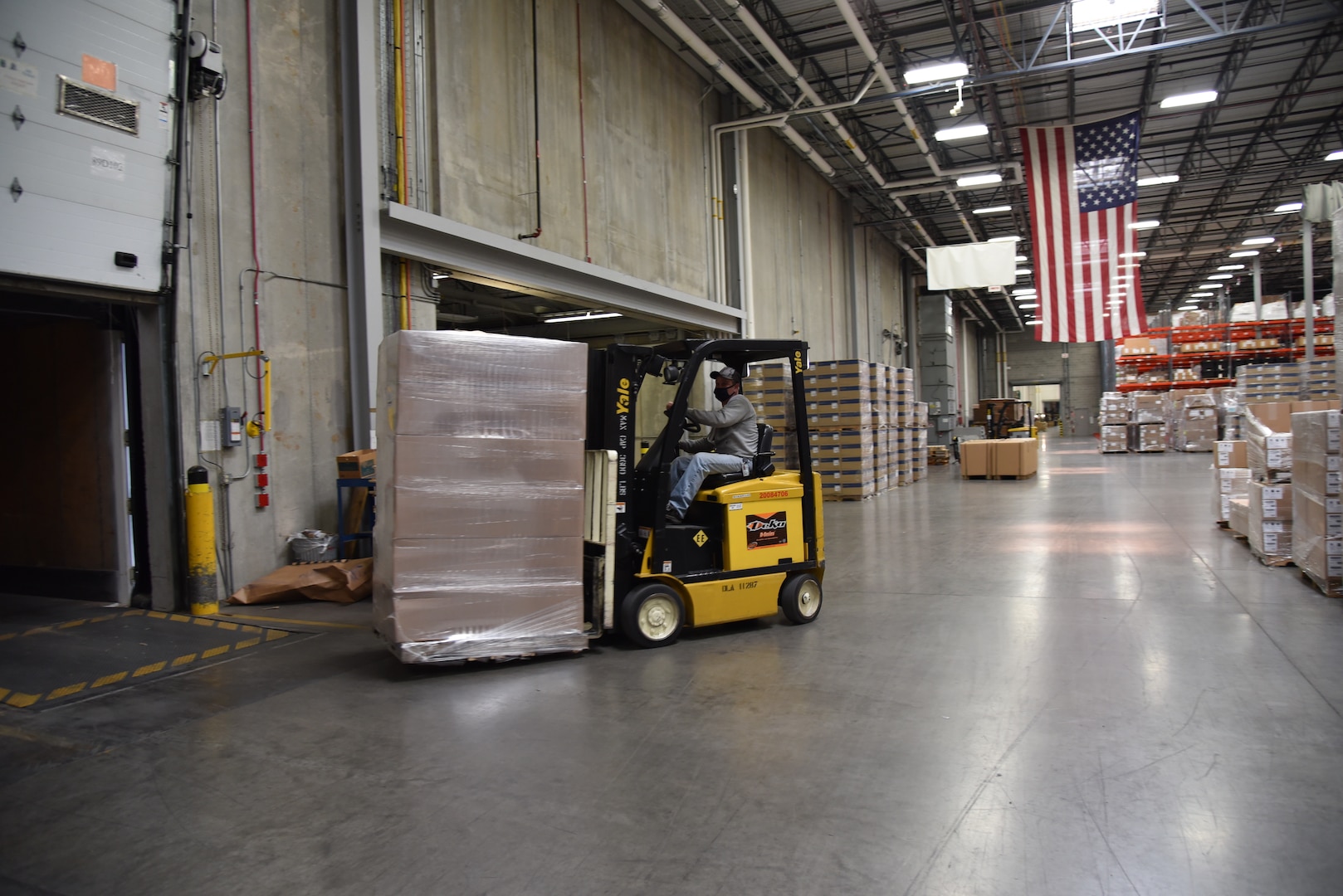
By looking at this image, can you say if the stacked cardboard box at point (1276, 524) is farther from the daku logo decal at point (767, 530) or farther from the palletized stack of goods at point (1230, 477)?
the daku logo decal at point (767, 530)

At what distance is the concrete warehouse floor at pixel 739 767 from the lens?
263 cm

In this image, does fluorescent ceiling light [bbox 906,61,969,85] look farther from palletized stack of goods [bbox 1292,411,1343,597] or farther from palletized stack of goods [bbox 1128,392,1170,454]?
palletized stack of goods [bbox 1128,392,1170,454]

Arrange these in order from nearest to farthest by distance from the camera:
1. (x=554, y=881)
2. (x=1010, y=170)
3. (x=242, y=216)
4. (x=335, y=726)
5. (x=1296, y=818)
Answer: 1. (x=554, y=881)
2. (x=1296, y=818)
3. (x=335, y=726)
4. (x=242, y=216)
5. (x=1010, y=170)

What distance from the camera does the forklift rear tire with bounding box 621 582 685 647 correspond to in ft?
17.5

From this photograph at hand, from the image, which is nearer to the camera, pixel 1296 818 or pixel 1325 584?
pixel 1296 818

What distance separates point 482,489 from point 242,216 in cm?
378

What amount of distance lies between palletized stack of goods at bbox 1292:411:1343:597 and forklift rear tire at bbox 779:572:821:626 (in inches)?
153

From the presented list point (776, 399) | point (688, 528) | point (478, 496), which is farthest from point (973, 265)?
point (478, 496)

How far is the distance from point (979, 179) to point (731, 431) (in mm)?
16948

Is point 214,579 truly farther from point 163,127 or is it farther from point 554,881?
point 554,881

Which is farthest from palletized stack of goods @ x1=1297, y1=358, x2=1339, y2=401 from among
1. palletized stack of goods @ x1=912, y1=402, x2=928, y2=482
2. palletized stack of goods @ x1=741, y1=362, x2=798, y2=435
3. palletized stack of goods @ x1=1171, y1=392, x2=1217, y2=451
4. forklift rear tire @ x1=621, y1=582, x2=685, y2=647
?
forklift rear tire @ x1=621, y1=582, x2=685, y2=647

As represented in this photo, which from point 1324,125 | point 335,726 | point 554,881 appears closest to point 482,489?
point 335,726

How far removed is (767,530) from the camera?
5.87m

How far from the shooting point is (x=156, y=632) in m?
5.84
